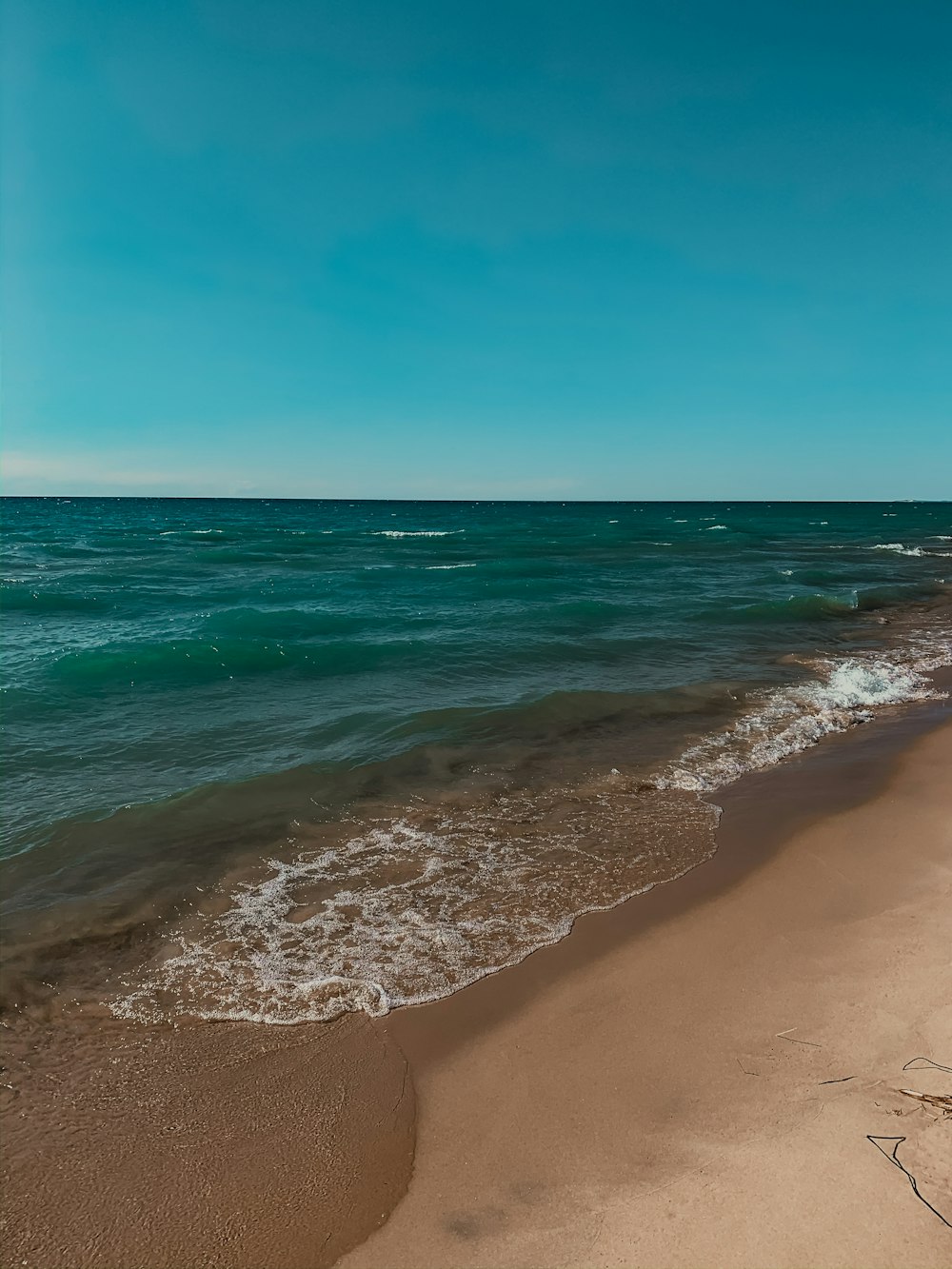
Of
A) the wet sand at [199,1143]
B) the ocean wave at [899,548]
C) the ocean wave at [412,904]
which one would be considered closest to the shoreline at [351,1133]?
the wet sand at [199,1143]

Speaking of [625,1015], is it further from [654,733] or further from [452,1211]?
[654,733]

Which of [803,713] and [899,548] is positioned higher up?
[899,548]

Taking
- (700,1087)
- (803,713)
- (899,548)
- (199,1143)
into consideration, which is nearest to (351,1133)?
(199,1143)

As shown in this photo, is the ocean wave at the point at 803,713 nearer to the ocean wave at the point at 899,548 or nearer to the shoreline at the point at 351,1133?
the shoreline at the point at 351,1133

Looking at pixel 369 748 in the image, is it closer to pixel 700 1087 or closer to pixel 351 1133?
pixel 351 1133

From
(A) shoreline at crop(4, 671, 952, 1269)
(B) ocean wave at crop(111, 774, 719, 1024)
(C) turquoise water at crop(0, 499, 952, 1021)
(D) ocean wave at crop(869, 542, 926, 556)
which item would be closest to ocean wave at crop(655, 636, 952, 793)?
(C) turquoise water at crop(0, 499, 952, 1021)

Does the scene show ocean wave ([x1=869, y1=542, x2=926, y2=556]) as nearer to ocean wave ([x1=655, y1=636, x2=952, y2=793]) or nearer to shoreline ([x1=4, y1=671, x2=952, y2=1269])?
ocean wave ([x1=655, y1=636, x2=952, y2=793])

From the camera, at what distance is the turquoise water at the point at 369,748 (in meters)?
5.15

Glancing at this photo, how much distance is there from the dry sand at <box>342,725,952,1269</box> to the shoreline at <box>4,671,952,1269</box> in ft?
0.06

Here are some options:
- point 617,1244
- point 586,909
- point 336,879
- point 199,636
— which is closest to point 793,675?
point 586,909

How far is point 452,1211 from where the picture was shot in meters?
2.87

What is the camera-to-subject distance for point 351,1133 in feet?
10.9

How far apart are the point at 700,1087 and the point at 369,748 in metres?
6.05

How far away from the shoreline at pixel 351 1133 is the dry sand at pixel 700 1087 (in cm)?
2
